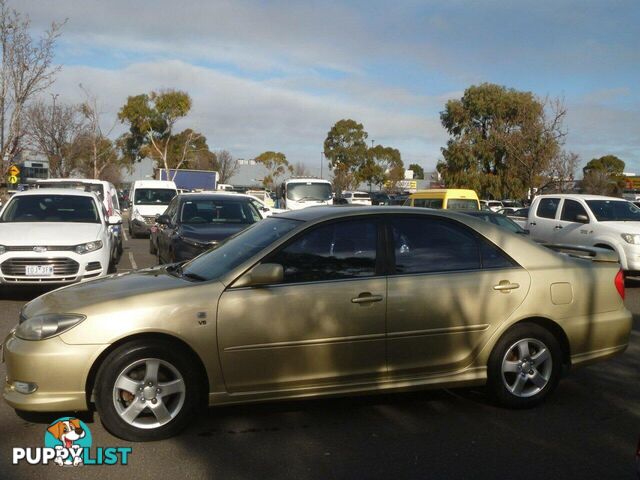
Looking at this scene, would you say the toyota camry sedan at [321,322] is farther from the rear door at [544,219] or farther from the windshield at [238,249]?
the rear door at [544,219]

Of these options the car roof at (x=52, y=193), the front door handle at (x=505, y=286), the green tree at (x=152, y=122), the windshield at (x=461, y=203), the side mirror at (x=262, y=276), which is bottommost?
the front door handle at (x=505, y=286)

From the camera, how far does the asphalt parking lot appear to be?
400 cm

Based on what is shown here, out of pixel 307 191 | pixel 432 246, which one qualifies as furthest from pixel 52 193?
pixel 307 191

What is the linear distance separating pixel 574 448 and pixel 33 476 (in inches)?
135

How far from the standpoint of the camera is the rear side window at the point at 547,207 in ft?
46.8

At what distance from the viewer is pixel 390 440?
4.49 m

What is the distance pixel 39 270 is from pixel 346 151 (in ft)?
175

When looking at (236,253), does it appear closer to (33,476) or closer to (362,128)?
(33,476)

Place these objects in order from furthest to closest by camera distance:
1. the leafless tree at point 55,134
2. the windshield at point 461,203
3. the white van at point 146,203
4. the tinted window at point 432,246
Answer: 1. the leafless tree at point 55,134
2. the white van at point 146,203
3. the windshield at point 461,203
4. the tinted window at point 432,246

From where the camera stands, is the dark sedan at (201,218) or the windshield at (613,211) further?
the windshield at (613,211)

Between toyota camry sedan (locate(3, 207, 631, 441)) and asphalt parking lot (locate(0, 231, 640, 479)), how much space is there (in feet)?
0.80

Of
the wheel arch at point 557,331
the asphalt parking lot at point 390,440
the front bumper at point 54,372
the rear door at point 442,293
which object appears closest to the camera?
the asphalt parking lot at point 390,440

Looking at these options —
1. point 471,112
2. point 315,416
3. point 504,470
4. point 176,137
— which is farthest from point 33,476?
point 176,137

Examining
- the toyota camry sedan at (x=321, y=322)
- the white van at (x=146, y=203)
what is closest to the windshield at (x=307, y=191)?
the white van at (x=146, y=203)
